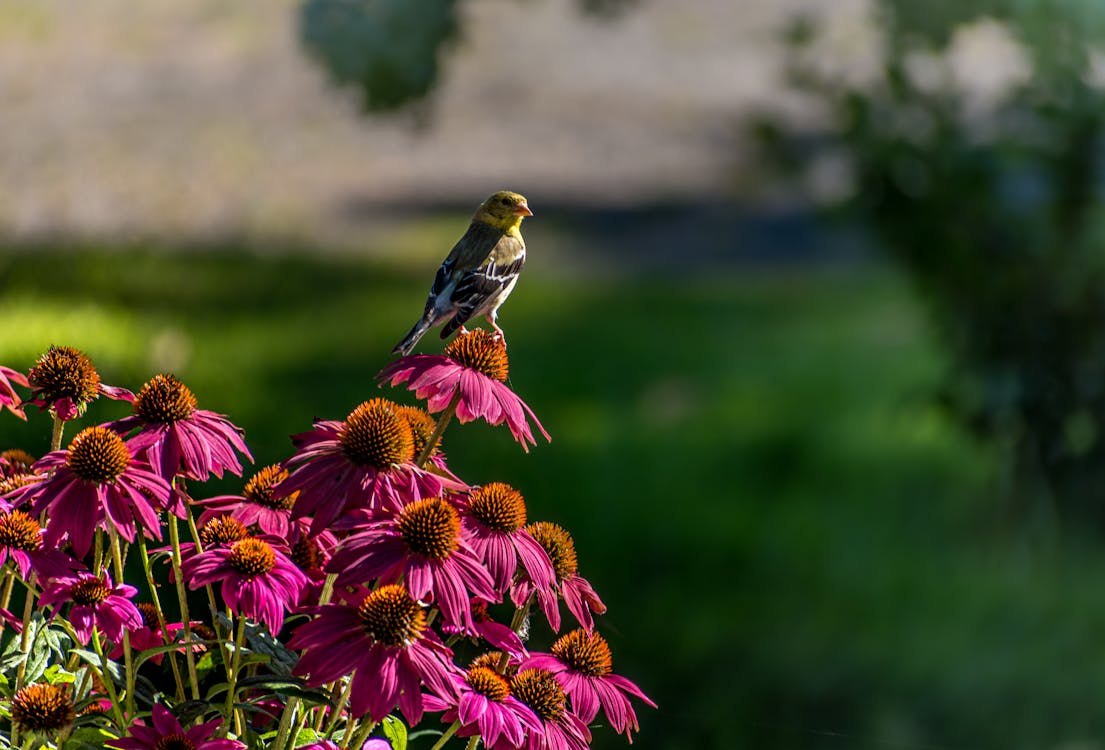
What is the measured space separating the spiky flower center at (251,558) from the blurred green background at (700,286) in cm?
129

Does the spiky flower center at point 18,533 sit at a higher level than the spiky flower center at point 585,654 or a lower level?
higher

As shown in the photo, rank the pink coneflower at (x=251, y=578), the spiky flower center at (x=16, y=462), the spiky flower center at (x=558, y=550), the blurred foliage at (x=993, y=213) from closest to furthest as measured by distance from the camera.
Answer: the pink coneflower at (x=251, y=578), the spiky flower center at (x=558, y=550), the spiky flower center at (x=16, y=462), the blurred foliage at (x=993, y=213)

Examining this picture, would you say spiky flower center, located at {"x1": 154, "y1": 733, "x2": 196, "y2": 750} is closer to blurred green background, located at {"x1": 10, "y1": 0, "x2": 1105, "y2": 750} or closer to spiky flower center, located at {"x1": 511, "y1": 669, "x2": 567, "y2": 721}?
spiky flower center, located at {"x1": 511, "y1": 669, "x2": 567, "y2": 721}

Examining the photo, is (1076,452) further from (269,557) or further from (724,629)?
(269,557)

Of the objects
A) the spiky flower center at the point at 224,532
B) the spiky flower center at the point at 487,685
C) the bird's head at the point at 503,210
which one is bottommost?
the spiky flower center at the point at 487,685

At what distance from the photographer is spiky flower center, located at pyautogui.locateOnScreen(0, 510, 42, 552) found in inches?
45.3

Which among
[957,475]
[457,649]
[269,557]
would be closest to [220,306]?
[457,649]

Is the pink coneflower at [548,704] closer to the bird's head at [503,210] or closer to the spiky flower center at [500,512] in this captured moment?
Answer: the spiky flower center at [500,512]

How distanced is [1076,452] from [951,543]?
46 cm

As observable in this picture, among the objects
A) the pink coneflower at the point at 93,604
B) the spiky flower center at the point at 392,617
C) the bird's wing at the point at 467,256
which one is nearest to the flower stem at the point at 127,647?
the pink coneflower at the point at 93,604

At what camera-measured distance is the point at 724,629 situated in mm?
2705

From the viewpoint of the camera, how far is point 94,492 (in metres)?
1.09

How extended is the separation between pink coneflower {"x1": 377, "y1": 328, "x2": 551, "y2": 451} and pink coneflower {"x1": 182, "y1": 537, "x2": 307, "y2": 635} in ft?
0.61

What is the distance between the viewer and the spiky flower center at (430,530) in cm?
104
